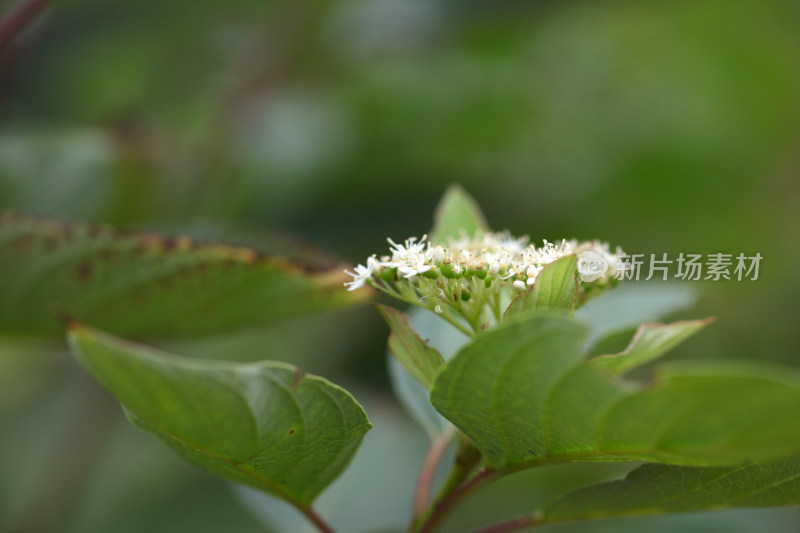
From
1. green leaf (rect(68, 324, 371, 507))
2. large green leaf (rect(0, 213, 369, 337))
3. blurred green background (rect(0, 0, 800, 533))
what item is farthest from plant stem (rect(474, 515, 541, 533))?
blurred green background (rect(0, 0, 800, 533))

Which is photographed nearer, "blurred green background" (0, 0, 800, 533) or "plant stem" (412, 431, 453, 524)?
"plant stem" (412, 431, 453, 524)

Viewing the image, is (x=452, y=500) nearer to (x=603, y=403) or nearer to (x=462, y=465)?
(x=462, y=465)

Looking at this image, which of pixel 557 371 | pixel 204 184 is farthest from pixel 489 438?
pixel 204 184

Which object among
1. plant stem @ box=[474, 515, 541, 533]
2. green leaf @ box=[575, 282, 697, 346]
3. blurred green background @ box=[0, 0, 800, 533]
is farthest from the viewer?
blurred green background @ box=[0, 0, 800, 533]

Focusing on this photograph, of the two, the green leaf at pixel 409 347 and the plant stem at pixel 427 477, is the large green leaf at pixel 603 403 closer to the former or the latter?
the green leaf at pixel 409 347

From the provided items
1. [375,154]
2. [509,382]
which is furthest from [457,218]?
[375,154]

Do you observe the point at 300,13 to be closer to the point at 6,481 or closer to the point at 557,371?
the point at 6,481

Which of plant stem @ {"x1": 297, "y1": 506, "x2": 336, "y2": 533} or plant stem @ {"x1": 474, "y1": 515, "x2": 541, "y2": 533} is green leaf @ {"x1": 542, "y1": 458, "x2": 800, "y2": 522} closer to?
plant stem @ {"x1": 474, "y1": 515, "x2": 541, "y2": 533}
